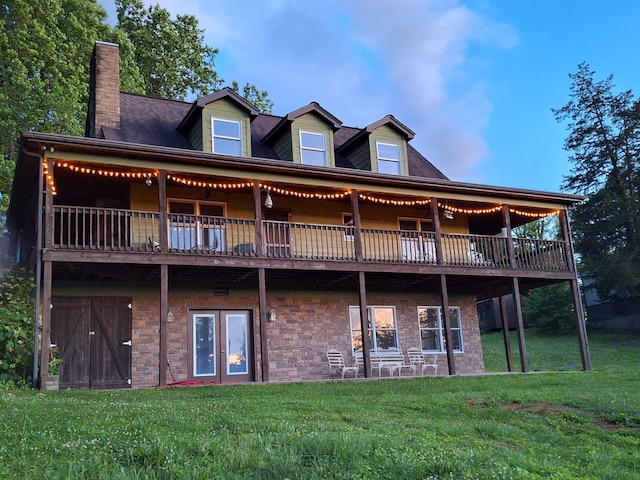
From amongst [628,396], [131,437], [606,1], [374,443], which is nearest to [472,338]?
[628,396]

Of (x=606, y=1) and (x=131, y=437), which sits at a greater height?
(x=606, y=1)

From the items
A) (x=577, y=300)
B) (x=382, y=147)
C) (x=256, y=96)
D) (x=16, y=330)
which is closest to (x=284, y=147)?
(x=382, y=147)

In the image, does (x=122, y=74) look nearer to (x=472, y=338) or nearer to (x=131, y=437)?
(x=472, y=338)

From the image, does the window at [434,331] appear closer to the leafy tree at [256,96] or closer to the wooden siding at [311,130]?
the wooden siding at [311,130]

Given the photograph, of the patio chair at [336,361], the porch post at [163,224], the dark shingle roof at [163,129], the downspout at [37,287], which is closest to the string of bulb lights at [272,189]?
the downspout at [37,287]

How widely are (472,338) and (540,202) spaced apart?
15.4ft

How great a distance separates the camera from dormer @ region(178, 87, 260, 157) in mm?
16953

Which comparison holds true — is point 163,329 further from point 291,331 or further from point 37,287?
point 291,331

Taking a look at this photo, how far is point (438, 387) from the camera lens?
13227 mm

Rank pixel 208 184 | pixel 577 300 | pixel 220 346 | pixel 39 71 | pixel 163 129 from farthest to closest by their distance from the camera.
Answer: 1. pixel 39 71
2. pixel 577 300
3. pixel 163 129
4. pixel 220 346
5. pixel 208 184

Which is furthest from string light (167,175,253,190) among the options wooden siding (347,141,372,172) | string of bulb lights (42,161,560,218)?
wooden siding (347,141,372,172)

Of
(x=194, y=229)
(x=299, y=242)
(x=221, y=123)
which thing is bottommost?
(x=299, y=242)

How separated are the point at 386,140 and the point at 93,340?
33.2 feet

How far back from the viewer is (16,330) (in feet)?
43.4
